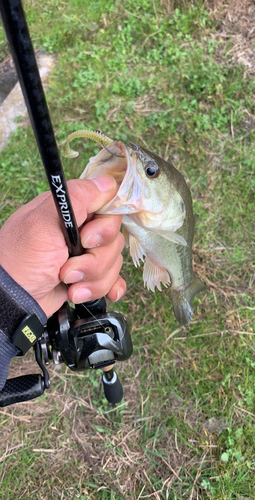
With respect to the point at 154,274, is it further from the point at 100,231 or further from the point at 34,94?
the point at 34,94

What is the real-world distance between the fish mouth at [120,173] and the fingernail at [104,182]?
0.15 ft

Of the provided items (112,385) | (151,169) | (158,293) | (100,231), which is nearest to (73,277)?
(100,231)

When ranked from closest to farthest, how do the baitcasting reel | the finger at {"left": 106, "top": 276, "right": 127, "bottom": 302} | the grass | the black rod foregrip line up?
the black rod foregrip
the baitcasting reel
the finger at {"left": 106, "top": 276, "right": 127, "bottom": 302}
the grass

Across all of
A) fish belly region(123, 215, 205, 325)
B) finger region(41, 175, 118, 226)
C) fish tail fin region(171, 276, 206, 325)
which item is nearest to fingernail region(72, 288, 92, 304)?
finger region(41, 175, 118, 226)

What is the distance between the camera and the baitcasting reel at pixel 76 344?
4.64 feet

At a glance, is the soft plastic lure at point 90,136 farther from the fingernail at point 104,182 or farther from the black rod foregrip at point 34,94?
the black rod foregrip at point 34,94

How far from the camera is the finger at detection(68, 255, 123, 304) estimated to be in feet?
4.77

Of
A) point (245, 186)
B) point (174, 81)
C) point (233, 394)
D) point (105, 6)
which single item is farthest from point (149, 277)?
point (105, 6)

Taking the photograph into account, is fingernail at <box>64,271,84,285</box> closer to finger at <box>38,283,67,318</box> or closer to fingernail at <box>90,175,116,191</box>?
finger at <box>38,283,67,318</box>

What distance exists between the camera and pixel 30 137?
3.04 m

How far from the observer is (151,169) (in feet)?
4.94

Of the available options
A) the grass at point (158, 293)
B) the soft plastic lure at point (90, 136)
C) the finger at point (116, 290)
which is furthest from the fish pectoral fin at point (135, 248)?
the grass at point (158, 293)

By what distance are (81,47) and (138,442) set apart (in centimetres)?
372

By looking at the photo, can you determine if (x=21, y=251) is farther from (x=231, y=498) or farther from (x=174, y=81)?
(x=174, y=81)
